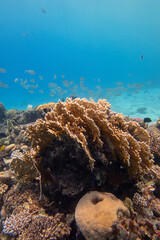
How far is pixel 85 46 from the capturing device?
176 meters

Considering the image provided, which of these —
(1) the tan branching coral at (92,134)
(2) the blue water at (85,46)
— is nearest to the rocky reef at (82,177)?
(1) the tan branching coral at (92,134)

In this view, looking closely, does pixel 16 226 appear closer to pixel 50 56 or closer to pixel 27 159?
pixel 27 159

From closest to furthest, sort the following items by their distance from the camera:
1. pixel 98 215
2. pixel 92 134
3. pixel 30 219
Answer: pixel 98 215, pixel 92 134, pixel 30 219

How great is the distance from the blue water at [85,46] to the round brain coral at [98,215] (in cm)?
10238

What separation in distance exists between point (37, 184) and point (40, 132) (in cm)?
160

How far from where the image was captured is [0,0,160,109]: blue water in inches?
4695

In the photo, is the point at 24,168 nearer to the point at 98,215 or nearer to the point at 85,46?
the point at 98,215

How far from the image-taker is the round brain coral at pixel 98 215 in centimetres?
196

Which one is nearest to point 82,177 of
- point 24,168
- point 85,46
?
point 24,168

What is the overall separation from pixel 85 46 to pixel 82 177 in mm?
203586

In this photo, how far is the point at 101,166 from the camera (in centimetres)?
267

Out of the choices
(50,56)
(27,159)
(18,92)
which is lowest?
(27,159)

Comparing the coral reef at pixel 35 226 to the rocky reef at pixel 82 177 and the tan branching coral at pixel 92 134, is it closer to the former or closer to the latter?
the rocky reef at pixel 82 177

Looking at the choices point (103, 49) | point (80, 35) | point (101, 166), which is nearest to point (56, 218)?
point (101, 166)
